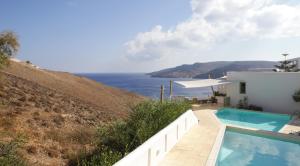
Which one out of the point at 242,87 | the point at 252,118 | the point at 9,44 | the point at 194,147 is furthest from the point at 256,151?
the point at 9,44

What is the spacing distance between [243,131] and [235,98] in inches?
335

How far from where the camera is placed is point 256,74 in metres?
20.1

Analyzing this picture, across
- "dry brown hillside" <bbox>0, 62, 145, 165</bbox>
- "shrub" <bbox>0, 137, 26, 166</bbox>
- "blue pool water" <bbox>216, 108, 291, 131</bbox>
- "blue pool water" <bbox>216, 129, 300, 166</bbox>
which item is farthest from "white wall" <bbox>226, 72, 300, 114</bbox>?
"shrub" <bbox>0, 137, 26, 166</bbox>

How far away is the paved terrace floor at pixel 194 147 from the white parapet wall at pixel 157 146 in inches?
8.3

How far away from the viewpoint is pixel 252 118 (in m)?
17.6

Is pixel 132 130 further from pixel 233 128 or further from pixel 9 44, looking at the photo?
pixel 9 44

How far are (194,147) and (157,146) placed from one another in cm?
222

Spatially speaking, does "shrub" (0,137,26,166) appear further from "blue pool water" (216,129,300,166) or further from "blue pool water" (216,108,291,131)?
"blue pool water" (216,108,291,131)

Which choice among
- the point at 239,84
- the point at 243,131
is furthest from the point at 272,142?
the point at 239,84

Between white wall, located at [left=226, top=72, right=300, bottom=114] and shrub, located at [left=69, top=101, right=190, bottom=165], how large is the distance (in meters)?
11.8

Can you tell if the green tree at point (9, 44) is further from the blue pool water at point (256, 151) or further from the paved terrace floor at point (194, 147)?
the blue pool water at point (256, 151)

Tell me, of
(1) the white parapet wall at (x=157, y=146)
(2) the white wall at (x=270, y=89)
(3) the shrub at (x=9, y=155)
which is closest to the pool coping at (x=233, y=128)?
(1) the white parapet wall at (x=157, y=146)

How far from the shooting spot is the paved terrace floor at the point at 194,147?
7632 mm

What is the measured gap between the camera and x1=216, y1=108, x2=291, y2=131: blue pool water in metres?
15.7
